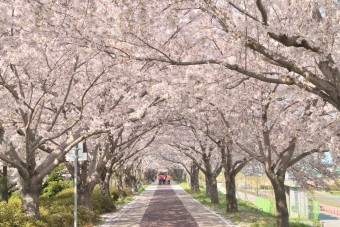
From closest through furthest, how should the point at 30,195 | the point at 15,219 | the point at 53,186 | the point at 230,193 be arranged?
the point at 15,219, the point at 30,195, the point at 230,193, the point at 53,186

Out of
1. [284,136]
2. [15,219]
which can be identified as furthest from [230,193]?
[15,219]

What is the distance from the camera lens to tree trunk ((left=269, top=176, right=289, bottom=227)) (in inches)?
564

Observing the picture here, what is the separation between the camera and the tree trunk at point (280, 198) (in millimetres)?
14330

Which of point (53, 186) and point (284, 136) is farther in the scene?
point (53, 186)

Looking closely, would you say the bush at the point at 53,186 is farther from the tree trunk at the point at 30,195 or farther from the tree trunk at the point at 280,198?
the tree trunk at the point at 280,198

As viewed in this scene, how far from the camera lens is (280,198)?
47.6 feet

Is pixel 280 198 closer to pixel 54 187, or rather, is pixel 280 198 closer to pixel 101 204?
pixel 101 204

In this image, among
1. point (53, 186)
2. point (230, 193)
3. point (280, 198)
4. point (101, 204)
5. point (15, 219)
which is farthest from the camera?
point (53, 186)

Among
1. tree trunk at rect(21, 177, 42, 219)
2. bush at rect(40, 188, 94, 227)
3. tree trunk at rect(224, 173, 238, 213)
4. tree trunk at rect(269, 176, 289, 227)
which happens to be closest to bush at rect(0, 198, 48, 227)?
tree trunk at rect(21, 177, 42, 219)

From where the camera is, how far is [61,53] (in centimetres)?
1322

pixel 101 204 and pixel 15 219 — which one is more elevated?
pixel 101 204

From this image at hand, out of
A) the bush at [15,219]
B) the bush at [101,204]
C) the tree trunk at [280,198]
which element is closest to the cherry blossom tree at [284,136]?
the tree trunk at [280,198]

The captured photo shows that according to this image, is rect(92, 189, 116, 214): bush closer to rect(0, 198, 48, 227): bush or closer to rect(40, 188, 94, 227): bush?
rect(40, 188, 94, 227): bush

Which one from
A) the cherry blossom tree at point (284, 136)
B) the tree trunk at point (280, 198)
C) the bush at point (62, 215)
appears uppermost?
the cherry blossom tree at point (284, 136)
